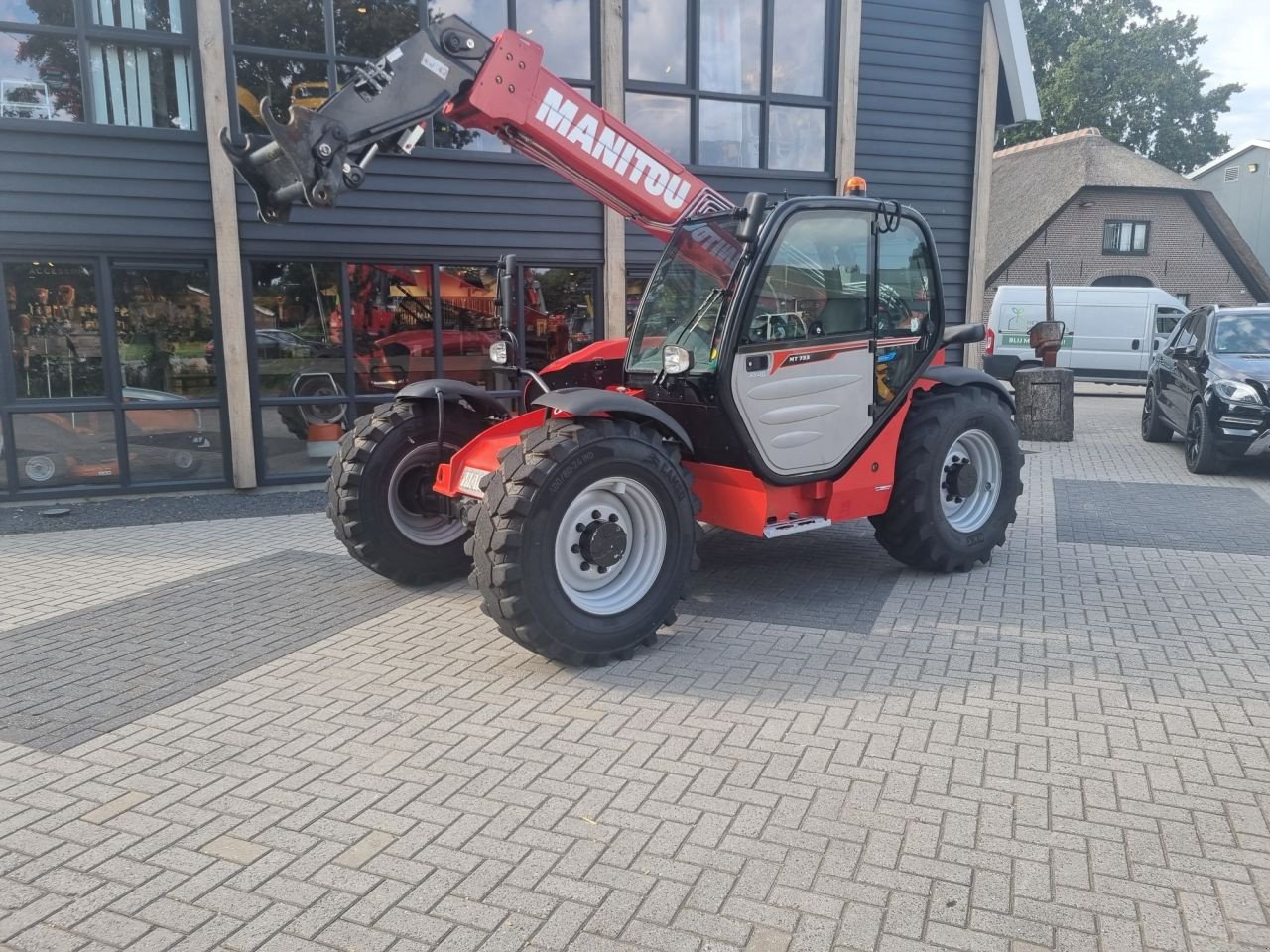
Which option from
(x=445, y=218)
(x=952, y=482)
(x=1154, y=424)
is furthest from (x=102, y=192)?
(x=1154, y=424)

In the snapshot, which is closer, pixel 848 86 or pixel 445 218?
pixel 445 218

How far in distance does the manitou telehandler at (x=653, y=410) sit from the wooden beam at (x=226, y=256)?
3.59 metres

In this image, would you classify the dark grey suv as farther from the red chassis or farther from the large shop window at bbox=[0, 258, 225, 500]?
the large shop window at bbox=[0, 258, 225, 500]

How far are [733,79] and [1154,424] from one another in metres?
7.23

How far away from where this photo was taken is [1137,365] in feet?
65.4

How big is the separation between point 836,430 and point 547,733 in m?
2.73

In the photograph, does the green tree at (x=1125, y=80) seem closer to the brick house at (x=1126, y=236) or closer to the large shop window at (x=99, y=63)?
the brick house at (x=1126, y=236)

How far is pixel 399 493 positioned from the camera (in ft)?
19.6

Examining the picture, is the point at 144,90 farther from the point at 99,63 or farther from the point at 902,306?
the point at 902,306

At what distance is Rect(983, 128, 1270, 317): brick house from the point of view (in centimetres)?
2894

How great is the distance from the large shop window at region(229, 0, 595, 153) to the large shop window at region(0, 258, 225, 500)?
1855 millimetres

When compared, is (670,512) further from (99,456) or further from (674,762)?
(99,456)

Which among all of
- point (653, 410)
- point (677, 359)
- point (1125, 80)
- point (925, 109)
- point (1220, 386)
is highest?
point (1125, 80)

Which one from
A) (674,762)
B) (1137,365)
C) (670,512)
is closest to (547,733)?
(674,762)
